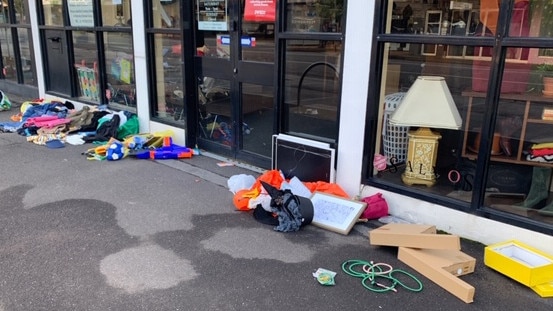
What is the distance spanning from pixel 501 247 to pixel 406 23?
73.5 inches

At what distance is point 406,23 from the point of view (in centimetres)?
374

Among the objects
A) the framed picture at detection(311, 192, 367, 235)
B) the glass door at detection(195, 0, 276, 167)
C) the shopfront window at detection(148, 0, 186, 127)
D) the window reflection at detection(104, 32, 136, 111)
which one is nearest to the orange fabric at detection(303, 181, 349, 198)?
the framed picture at detection(311, 192, 367, 235)

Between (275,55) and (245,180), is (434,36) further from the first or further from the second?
(245,180)

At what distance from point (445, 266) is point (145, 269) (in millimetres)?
1982

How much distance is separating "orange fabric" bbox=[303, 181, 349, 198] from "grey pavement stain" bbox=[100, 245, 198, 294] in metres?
1.48

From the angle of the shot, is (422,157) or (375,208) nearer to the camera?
(375,208)

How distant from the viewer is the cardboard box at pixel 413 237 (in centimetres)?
307

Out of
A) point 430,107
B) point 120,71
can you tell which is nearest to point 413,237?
point 430,107

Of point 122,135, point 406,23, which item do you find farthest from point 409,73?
point 122,135

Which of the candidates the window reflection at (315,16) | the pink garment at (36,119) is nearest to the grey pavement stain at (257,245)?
the window reflection at (315,16)

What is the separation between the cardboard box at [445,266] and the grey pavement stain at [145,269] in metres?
1.47

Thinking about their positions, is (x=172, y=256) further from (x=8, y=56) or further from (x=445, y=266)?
(x=8, y=56)

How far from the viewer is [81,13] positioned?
6.95 metres

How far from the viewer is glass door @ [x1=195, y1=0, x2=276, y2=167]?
480 centimetres
